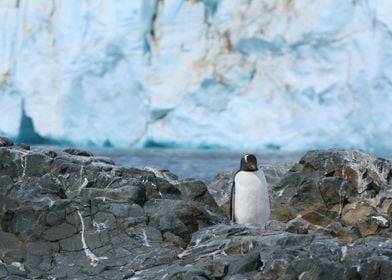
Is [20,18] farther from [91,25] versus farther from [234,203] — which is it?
[234,203]

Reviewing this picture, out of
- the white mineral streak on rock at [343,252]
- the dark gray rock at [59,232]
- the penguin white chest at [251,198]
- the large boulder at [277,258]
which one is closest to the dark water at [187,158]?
the penguin white chest at [251,198]

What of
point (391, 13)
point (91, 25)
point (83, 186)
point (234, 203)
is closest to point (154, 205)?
point (83, 186)

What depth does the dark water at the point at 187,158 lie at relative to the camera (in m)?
19.0

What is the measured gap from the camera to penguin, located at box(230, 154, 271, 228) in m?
5.98

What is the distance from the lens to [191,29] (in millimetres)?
19562

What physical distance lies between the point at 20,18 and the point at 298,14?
6.98 metres

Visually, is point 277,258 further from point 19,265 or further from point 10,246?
point 10,246

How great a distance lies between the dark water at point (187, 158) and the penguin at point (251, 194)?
1170 centimetres

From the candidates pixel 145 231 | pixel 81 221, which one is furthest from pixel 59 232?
pixel 145 231

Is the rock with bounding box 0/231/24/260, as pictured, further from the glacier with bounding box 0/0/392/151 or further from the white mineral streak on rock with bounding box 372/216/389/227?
the glacier with bounding box 0/0/392/151

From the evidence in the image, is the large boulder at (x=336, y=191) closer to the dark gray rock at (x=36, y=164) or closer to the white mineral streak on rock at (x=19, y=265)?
the dark gray rock at (x=36, y=164)

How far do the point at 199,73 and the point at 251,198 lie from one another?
1350 cm

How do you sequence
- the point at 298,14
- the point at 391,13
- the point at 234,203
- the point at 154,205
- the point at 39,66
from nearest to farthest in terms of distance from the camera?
the point at 154,205
the point at 234,203
the point at 391,13
the point at 298,14
the point at 39,66

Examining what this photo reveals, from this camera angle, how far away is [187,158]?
2200cm
